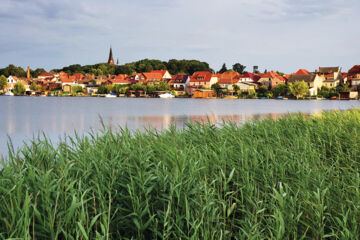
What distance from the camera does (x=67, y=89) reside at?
154 meters

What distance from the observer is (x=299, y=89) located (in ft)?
324

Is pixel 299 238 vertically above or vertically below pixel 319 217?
below

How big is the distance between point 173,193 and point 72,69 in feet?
650

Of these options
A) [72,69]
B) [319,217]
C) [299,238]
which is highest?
[72,69]

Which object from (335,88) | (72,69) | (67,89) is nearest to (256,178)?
(335,88)

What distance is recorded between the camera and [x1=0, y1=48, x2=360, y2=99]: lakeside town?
10588 cm

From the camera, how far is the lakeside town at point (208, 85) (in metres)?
106

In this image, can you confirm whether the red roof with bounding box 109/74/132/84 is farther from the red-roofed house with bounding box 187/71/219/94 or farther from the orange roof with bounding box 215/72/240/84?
the orange roof with bounding box 215/72/240/84

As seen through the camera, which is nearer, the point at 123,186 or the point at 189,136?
the point at 123,186

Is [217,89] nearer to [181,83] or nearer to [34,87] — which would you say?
[181,83]

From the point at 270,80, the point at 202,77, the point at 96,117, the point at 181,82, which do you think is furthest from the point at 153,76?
the point at 96,117

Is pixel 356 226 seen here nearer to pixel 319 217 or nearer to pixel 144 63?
pixel 319 217

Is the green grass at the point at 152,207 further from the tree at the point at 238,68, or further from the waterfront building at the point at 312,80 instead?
the tree at the point at 238,68

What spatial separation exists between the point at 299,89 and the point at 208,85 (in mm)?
39657
